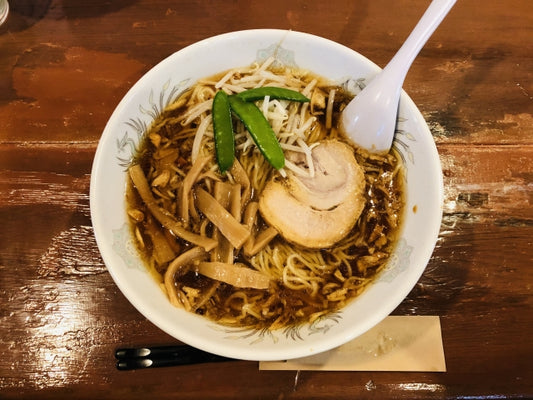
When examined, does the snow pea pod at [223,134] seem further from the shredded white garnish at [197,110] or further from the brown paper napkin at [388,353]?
the brown paper napkin at [388,353]

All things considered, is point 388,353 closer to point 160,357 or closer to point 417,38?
point 160,357

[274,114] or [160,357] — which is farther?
[274,114]

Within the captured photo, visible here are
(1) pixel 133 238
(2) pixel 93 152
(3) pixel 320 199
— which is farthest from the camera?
(2) pixel 93 152

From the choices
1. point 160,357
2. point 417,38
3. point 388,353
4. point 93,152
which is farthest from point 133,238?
point 417,38

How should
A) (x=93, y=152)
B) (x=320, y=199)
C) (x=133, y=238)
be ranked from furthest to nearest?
(x=93, y=152), (x=320, y=199), (x=133, y=238)

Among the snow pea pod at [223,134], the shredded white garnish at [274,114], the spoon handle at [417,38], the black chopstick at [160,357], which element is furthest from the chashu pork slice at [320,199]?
the black chopstick at [160,357]
